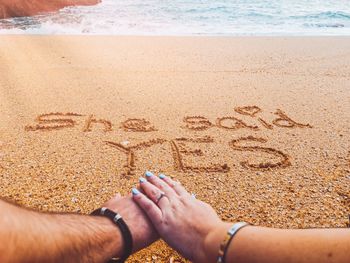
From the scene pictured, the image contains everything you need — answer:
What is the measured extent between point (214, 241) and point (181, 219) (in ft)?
0.91

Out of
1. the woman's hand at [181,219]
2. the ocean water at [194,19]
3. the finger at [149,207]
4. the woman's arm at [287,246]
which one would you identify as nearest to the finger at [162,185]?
the woman's hand at [181,219]

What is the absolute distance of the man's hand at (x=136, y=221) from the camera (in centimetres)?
178

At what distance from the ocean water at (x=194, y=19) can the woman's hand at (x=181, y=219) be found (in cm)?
667

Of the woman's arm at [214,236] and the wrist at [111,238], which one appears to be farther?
the wrist at [111,238]

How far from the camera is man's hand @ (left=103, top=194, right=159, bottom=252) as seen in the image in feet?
5.83

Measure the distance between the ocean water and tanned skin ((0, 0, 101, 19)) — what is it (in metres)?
0.52

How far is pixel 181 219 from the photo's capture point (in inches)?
72.2

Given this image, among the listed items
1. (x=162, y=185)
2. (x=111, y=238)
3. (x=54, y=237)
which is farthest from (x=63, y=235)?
(x=162, y=185)

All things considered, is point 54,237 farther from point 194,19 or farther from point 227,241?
point 194,19

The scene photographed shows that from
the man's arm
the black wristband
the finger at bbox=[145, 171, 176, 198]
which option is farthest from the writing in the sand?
the man's arm

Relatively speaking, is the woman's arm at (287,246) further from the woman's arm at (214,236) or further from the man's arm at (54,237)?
the man's arm at (54,237)

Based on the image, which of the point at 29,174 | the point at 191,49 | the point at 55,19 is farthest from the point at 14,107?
the point at 55,19

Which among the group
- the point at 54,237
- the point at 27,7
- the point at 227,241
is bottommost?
the point at 227,241

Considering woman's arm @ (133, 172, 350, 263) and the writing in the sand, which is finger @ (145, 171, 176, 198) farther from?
the writing in the sand
